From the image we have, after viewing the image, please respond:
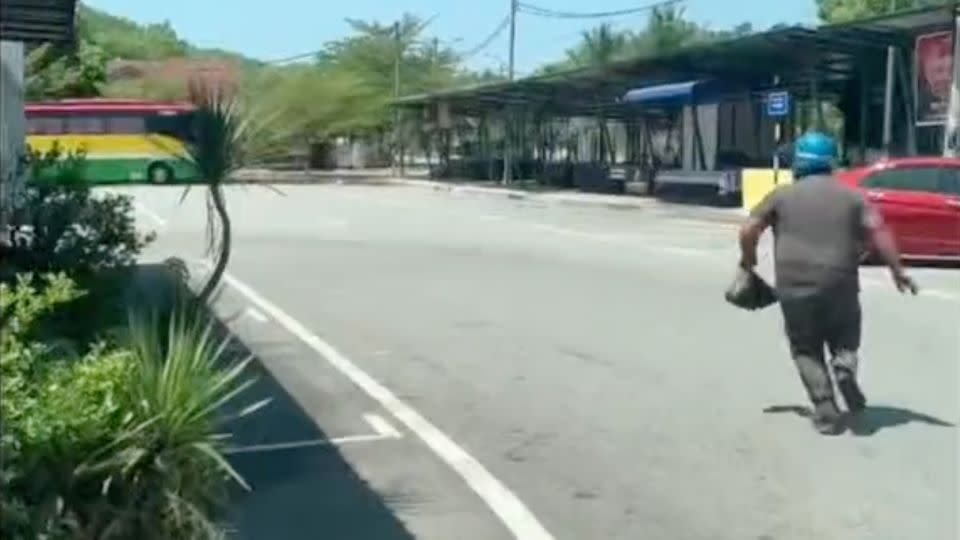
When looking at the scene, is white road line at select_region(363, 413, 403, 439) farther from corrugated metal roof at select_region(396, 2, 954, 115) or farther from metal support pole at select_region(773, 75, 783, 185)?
metal support pole at select_region(773, 75, 783, 185)


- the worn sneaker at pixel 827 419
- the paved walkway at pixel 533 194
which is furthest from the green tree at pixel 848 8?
the worn sneaker at pixel 827 419

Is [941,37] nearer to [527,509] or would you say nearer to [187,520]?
[527,509]

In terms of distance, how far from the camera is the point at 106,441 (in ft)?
16.8

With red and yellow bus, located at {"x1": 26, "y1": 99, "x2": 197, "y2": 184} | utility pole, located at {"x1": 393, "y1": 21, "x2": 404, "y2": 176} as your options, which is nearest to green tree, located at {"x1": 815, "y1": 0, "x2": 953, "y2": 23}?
utility pole, located at {"x1": 393, "y1": 21, "x2": 404, "y2": 176}

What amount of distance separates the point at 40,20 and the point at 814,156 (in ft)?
15.4

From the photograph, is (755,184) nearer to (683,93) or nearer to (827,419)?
(683,93)

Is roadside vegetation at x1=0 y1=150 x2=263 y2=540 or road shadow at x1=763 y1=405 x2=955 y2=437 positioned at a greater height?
roadside vegetation at x1=0 y1=150 x2=263 y2=540

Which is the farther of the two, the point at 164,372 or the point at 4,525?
the point at 164,372

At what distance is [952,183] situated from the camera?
76.3ft

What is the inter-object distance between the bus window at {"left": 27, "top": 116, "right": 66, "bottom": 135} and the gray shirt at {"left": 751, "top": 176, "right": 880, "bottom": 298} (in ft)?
142

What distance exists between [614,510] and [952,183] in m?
16.7

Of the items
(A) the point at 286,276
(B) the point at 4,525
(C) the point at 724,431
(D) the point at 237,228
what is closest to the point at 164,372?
(B) the point at 4,525

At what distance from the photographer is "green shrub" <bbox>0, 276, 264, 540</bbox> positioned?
4914mm

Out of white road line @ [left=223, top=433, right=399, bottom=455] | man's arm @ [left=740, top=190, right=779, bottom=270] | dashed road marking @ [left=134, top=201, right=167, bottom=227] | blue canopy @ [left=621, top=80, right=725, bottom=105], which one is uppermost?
blue canopy @ [left=621, top=80, right=725, bottom=105]
